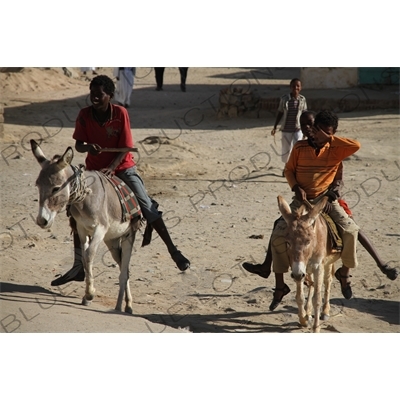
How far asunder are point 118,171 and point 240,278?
7.46 ft

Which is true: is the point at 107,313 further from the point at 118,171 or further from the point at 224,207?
the point at 224,207

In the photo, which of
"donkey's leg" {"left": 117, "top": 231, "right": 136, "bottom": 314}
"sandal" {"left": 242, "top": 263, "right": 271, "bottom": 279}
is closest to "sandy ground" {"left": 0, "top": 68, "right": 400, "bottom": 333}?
"donkey's leg" {"left": 117, "top": 231, "right": 136, "bottom": 314}

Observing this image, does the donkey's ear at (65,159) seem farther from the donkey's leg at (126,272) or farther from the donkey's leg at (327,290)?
the donkey's leg at (327,290)

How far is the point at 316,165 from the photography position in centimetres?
690

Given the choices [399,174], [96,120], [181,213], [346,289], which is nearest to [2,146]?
[181,213]

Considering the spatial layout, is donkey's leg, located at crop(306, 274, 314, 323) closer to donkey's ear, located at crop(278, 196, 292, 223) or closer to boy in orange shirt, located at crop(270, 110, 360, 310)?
boy in orange shirt, located at crop(270, 110, 360, 310)

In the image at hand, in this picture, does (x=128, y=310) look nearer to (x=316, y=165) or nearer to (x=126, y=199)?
(x=126, y=199)

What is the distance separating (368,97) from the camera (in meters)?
21.0

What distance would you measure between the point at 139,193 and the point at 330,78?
1615cm

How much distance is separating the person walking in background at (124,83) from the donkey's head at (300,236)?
612 inches

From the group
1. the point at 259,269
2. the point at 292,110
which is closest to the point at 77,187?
the point at 259,269

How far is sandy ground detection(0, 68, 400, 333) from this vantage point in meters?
7.46

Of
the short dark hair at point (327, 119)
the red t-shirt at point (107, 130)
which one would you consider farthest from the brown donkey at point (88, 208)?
the short dark hair at point (327, 119)

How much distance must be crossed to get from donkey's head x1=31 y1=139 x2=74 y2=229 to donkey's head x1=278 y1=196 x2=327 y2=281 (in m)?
1.90
